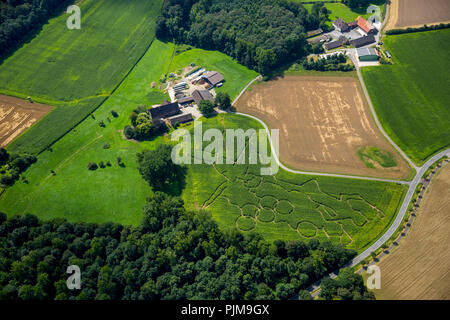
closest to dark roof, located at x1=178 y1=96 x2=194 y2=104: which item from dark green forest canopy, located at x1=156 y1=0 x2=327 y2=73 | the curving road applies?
the curving road

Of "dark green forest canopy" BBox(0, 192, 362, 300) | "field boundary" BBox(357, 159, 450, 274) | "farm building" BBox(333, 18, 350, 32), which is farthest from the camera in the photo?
"farm building" BBox(333, 18, 350, 32)

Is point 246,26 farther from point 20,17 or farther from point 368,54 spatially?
point 20,17

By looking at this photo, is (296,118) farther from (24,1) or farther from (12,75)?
(24,1)

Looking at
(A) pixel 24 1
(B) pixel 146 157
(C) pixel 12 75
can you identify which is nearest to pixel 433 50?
(B) pixel 146 157

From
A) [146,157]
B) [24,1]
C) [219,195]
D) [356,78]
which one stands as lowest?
[219,195]

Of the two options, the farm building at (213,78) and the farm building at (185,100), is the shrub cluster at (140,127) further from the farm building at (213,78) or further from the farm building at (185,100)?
the farm building at (213,78)

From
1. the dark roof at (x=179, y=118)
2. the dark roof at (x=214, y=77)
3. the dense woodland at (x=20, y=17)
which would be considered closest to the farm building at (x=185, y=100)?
the dark roof at (x=179, y=118)

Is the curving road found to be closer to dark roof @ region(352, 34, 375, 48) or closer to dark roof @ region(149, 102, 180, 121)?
dark roof @ region(149, 102, 180, 121)
